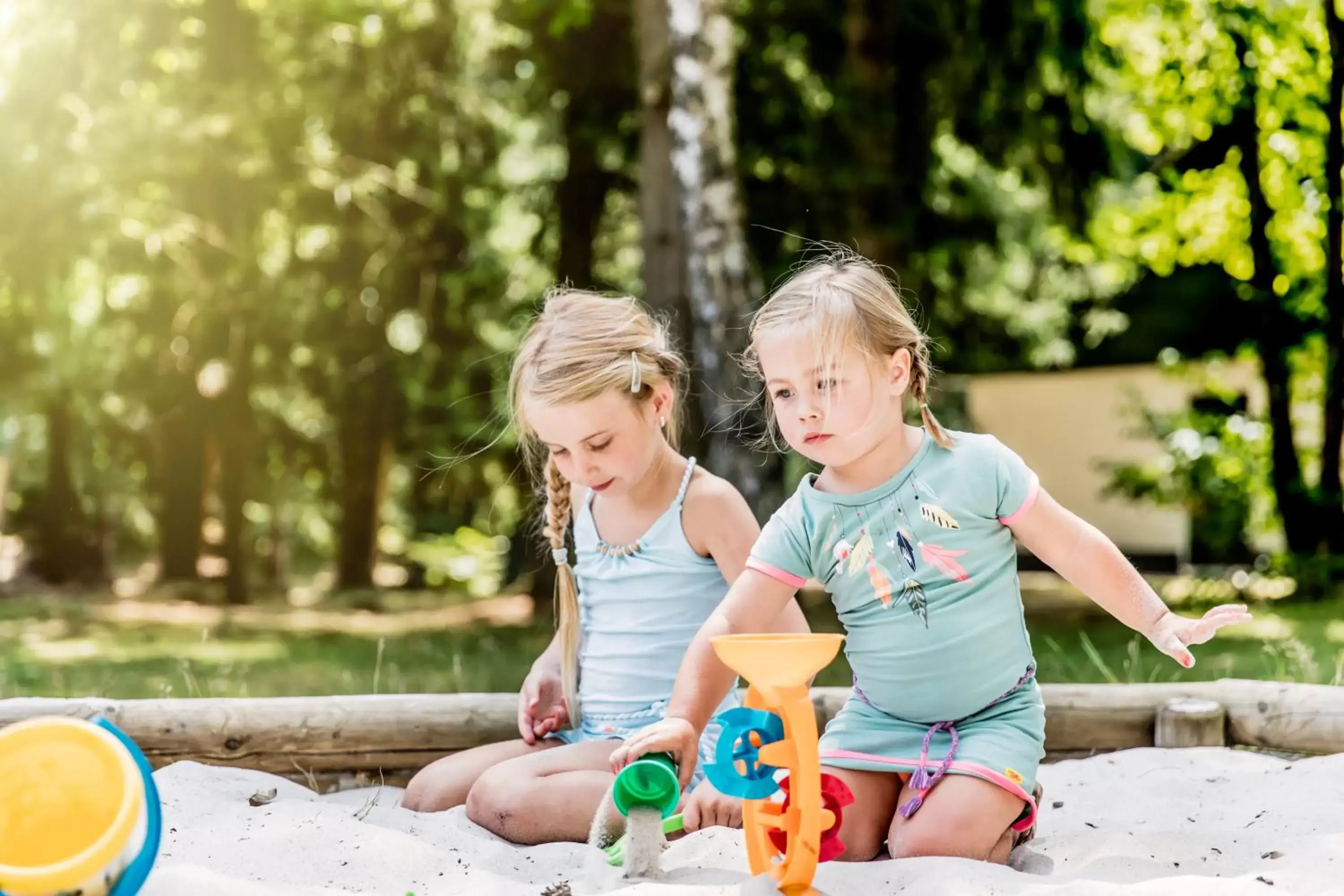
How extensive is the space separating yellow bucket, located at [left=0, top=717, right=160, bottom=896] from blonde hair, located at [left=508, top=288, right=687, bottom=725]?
4.00ft

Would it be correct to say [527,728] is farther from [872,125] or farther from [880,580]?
[872,125]

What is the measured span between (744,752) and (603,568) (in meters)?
1.19

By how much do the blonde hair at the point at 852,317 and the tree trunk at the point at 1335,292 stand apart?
27.7 feet

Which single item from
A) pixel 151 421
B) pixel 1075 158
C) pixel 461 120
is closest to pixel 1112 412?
pixel 1075 158

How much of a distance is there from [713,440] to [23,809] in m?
4.55

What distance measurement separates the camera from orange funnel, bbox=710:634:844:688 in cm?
199

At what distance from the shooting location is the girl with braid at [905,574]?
2484 mm

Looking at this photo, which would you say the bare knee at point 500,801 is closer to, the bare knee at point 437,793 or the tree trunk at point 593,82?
the bare knee at point 437,793

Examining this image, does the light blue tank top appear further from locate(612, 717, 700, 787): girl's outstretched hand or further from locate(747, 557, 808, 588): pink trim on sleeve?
locate(612, 717, 700, 787): girl's outstretched hand

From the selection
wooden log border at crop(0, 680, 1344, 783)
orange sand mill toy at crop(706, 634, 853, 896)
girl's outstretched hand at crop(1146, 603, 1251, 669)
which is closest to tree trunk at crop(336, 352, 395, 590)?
wooden log border at crop(0, 680, 1344, 783)

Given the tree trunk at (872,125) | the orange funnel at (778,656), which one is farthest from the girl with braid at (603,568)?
the tree trunk at (872,125)

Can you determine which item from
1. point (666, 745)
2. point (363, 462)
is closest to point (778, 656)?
point (666, 745)

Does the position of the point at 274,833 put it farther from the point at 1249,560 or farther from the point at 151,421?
the point at 1249,560

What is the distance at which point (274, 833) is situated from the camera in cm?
253
